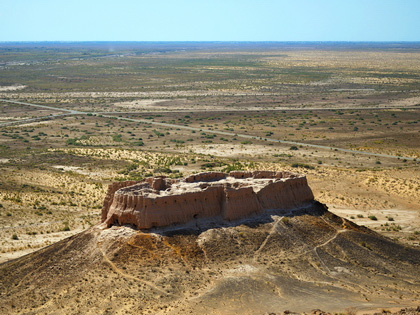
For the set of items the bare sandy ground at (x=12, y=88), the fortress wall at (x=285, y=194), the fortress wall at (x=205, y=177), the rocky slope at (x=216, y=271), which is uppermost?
the fortress wall at (x=205, y=177)

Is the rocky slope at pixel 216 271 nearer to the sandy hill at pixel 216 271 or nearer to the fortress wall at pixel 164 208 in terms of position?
the sandy hill at pixel 216 271

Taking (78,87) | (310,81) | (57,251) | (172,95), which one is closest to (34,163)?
(57,251)

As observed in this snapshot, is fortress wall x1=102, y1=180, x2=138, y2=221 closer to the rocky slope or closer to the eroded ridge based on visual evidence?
the eroded ridge

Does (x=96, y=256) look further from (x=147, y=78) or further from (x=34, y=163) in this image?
(x=147, y=78)

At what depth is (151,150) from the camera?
67.1 metres

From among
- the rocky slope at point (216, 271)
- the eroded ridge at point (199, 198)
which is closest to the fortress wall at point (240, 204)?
the eroded ridge at point (199, 198)

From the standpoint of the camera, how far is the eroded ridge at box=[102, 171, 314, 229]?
1056 inches

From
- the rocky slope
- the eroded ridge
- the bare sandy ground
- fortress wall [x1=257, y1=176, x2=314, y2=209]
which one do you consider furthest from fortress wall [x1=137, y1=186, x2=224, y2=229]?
the bare sandy ground

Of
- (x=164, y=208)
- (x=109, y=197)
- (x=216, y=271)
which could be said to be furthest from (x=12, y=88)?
(x=216, y=271)

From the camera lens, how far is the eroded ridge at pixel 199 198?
2681 centimetres

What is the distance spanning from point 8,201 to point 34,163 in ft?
53.3

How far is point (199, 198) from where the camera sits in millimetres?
28188

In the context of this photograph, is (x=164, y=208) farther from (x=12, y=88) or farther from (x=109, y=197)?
(x=12, y=88)

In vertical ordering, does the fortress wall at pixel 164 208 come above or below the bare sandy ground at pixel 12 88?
above
